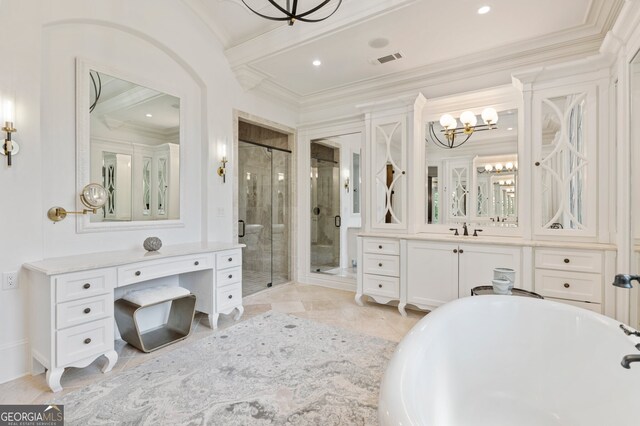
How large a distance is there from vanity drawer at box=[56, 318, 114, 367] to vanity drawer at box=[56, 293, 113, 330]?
0.04m

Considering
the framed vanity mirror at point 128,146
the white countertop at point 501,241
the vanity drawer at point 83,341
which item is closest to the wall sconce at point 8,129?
the framed vanity mirror at point 128,146

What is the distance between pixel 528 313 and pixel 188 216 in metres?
3.19

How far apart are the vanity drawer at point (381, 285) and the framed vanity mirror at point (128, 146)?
2278 mm

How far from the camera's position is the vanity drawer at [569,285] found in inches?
103

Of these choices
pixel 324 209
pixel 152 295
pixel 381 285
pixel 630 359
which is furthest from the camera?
pixel 324 209

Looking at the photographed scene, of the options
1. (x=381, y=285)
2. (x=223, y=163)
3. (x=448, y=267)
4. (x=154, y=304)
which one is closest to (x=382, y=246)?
(x=381, y=285)

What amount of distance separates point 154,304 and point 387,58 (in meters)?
3.47

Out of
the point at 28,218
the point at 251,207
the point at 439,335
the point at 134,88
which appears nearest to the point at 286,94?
the point at 251,207

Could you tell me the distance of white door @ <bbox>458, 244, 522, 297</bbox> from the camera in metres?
2.93

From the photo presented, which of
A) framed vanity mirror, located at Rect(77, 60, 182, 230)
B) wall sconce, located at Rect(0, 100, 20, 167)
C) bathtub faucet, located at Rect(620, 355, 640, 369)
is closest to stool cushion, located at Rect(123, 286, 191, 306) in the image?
framed vanity mirror, located at Rect(77, 60, 182, 230)

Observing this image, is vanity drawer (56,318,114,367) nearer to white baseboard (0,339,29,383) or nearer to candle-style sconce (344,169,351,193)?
white baseboard (0,339,29,383)

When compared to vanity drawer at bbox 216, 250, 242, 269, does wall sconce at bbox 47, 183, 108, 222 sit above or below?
above

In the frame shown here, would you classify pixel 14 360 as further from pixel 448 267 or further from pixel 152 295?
pixel 448 267

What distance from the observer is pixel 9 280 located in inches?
85.0
